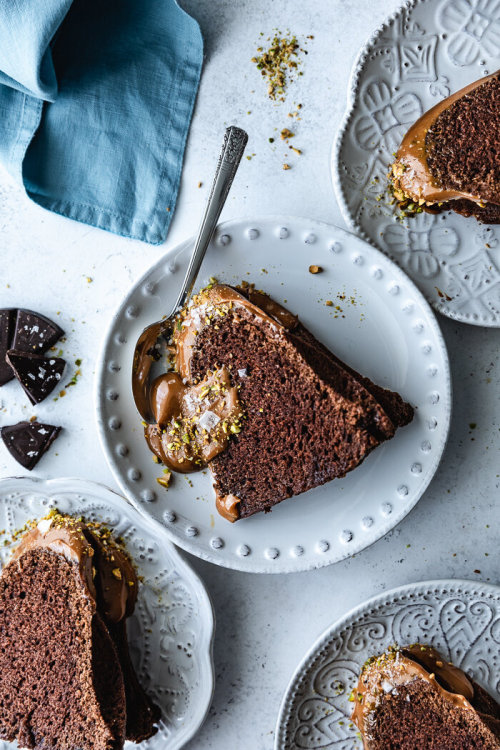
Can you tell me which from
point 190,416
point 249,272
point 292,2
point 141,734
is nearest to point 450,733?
point 141,734

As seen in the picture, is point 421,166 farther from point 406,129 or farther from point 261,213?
point 261,213

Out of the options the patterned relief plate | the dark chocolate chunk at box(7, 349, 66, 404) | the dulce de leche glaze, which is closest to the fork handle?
the dulce de leche glaze

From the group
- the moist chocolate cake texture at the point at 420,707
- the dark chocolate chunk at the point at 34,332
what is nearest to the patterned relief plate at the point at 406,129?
the dark chocolate chunk at the point at 34,332

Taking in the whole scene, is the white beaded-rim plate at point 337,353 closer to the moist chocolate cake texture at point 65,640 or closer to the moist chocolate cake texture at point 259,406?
the moist chocolate cake texture at point 259,406

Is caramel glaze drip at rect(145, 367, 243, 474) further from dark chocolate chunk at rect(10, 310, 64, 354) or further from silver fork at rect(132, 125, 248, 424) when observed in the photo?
dark chocolate chunk at rect(10, 310, 64, 354)

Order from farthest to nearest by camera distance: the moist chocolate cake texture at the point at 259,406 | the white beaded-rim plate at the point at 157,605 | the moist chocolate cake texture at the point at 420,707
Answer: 1. the white beaded-rim plate at the point at 157,605
2. the moist chocolate cake texture at the point at 420,707
3. the moist chocolate cake texture at the point at 259,406

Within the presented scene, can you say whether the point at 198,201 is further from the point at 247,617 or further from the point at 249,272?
the point at 247,617

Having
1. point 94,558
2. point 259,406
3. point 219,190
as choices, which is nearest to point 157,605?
point 94,558
